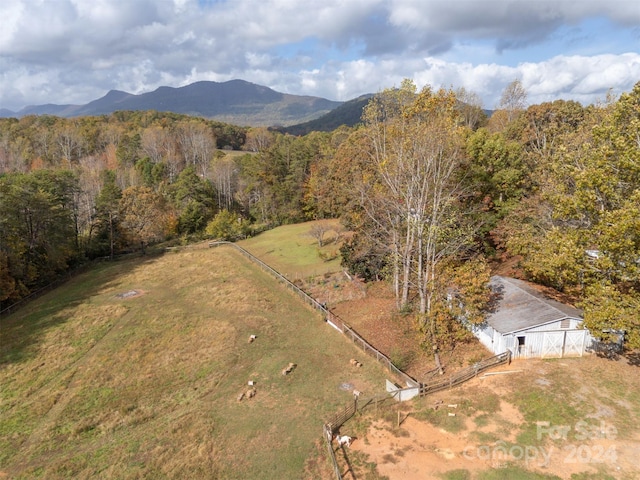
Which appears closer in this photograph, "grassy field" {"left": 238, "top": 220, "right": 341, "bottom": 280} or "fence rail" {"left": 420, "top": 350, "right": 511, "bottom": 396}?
"fence rail" {"left": 420, "top": 350, "right": 511, "bottom": 396}

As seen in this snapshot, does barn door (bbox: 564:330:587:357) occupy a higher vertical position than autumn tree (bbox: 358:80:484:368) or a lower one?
lower

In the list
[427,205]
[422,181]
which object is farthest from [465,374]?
[422,181]

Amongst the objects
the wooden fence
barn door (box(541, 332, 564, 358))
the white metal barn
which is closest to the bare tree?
the wooden fence

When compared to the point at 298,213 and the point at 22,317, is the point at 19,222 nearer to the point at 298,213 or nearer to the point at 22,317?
the point at 22,317

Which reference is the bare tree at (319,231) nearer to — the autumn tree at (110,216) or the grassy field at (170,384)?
the grassy field at (170,384)

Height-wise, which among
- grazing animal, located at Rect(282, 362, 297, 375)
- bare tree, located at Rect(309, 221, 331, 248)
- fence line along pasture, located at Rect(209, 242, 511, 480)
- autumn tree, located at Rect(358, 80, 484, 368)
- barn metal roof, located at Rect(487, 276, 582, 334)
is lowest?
grazing animal, located at Rect(282, 362, 297, 375)

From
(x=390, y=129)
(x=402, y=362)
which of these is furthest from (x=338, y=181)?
(x=402, y=362)

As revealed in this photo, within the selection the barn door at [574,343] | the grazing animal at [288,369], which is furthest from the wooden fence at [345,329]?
the barn door at [574,343]

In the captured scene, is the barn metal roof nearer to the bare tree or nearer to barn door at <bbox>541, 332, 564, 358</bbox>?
barn door at <bbox>541, 332, 564, 358</bbox>

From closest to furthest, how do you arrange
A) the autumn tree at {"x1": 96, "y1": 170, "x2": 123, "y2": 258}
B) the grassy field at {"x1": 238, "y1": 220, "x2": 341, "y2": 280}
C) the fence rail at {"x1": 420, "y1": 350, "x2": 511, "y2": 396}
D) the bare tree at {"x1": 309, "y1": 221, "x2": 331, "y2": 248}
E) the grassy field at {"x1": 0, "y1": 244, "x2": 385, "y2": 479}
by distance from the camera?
the grassy field at {"x1": 0, "y1": 244, "x2": 385, "y2": 479}
the fence rail at {"x1": 420, "y1": 350, "x2": 511, "y2": 396}
the grassy field at {"x1": 238, "y1": 220, "x2": 341, "y2": 280}
the bare tree at {"x1": 309, "y1": 221, "x2": 331, "y2": 248}
the autumn tree at {"x1": 96, "y1": 170, "x2": 123, "y2": 258}
